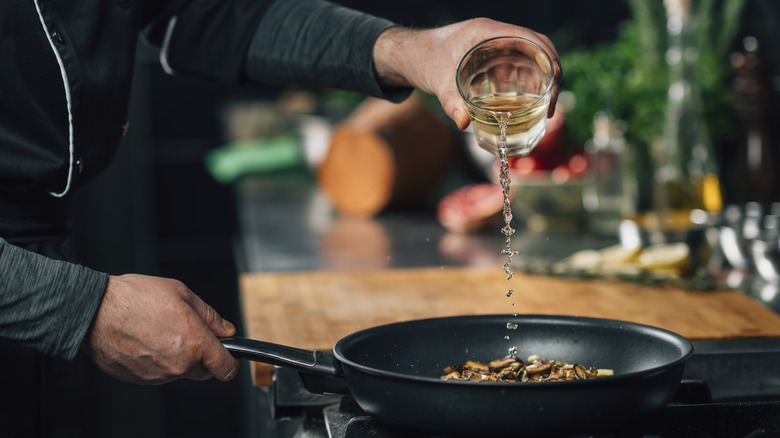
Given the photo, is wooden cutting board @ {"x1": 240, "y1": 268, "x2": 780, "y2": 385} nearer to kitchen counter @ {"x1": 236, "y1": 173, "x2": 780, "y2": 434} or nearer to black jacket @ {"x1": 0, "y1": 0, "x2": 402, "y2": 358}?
kitchen counter @ {"x1": 236, "y1": 173, "x2": 780, "y2": 434}

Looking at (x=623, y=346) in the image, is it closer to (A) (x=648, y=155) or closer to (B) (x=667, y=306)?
(B) (x=667, y=306)

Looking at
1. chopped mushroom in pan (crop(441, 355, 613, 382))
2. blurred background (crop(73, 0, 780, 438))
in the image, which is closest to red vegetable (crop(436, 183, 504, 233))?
blurred background (crop(73, 0, 780, 438))

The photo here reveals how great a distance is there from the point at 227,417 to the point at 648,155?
2.35 metres

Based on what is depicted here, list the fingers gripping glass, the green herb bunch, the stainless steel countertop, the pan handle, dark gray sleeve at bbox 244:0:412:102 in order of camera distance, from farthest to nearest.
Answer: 1. the green herb bunch
2. dark gray sleeve at bbox 244:0:412:102
3. the stainless steel countertop
4. the fingers gripping glass
5. the pan handle

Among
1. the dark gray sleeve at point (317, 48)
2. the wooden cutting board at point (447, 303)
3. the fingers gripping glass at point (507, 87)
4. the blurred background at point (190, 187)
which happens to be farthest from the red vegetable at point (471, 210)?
the fingers gripping glass at point (507, 87)

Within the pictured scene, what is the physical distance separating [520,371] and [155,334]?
0.32 meters

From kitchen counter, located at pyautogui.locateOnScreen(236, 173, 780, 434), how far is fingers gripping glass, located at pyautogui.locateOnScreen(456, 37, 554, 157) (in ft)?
1.05

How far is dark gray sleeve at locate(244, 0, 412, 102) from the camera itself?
118 centimetres

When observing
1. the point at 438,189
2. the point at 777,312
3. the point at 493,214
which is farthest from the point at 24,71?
the point at 438,189

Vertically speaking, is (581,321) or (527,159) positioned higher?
(581,321)

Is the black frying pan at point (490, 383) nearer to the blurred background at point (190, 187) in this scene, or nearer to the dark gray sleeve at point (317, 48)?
the dark gray sleeve at point (317, 48)

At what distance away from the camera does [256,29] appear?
4.24 feet

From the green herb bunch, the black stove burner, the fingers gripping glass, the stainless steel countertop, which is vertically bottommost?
the stainless steel countertop

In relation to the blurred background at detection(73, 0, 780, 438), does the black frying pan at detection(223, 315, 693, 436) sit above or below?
above
